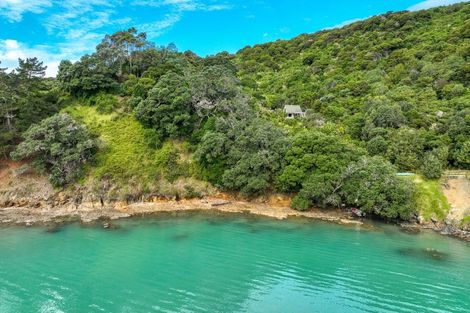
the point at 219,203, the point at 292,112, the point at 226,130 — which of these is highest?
the point at 292,112

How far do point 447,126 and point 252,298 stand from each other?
40.1 meters

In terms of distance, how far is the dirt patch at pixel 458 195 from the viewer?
3678cm

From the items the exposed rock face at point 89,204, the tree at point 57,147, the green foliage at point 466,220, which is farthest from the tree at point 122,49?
the green foliage at point 466,220

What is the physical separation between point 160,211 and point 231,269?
717 inches

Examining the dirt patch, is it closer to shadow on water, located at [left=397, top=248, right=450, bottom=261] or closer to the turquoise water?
the turquoise water

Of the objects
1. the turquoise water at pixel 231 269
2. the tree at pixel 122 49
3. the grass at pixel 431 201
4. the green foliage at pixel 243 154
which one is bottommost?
the turquoise water at pixel 231 269

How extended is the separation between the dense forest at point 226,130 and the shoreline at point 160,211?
5.04 feet

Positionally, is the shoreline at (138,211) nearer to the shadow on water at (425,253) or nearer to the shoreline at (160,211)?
the shoreline at (160,211)

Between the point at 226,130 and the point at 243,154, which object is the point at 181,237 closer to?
the point at 243,154

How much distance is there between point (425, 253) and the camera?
30078 mm

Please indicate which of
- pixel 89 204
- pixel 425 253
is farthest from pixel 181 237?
pixel 425 253

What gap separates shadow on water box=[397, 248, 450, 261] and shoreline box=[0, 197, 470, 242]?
5717 mm

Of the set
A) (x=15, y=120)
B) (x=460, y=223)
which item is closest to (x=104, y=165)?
(x=15, y=120)

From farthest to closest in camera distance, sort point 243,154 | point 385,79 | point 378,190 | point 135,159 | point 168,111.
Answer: point 385,79 → point 168,111 → point 135,159 → point 243,154 → point 378,190
